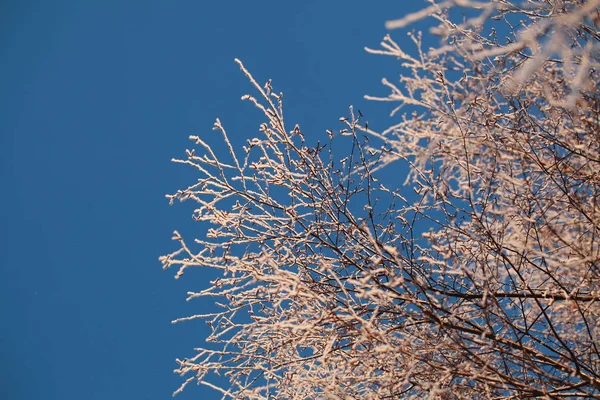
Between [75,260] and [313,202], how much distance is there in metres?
18.6

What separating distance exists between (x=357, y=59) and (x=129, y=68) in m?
7.37

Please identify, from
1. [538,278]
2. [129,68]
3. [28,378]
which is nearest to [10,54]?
[129,68]

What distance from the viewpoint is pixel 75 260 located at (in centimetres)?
2012

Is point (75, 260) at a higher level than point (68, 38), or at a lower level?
lower

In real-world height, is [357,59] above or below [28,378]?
above

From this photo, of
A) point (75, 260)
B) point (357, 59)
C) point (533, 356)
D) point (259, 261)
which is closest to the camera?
point (259, 261)

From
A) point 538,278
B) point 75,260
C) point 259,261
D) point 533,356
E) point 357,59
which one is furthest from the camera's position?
point 75,260

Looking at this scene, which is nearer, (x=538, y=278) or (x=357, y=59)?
(x=538, y=278)

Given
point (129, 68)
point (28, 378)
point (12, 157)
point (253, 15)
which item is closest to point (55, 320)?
point (28, 378)

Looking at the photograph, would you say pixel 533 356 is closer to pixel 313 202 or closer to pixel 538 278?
pixel 313 202

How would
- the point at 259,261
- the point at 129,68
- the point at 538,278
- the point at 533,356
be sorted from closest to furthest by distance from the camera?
the point at 259,261 < the point at 533,356 < the point at 538,278 < the point at 129,68

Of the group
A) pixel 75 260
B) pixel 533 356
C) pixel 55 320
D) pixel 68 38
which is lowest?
pixel 533 356

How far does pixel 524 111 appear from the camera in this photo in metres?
3.23

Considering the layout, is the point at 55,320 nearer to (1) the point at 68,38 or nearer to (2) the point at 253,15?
(1) the point at 68,38
